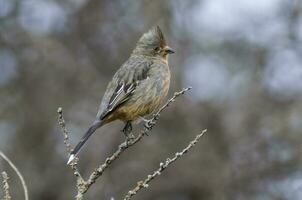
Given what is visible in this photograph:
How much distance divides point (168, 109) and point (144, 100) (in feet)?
14.8

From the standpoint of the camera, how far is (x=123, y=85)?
7.82 metres

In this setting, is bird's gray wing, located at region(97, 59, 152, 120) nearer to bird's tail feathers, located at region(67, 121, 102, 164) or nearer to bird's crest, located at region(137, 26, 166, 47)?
bird's tail feathers, located at region(67, 121, 102, 164)

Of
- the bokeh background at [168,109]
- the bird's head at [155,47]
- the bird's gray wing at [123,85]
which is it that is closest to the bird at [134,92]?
the bird's gray wing at [123,85]

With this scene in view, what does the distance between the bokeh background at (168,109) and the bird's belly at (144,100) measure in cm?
334

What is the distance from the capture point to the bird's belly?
302 inches

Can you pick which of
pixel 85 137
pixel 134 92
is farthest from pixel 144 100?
pixel 85 137

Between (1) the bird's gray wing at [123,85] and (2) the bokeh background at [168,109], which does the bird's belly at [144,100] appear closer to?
(1) the bird's gray wing at [123,85]

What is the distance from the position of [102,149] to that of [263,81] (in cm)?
301

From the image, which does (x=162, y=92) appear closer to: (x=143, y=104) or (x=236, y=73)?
(x=143, y=104)

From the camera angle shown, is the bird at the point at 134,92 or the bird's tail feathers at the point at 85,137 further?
the bird at the point at 134,92

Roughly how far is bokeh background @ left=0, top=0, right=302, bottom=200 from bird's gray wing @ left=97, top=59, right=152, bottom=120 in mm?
3220

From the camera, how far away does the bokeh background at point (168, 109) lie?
463 inches

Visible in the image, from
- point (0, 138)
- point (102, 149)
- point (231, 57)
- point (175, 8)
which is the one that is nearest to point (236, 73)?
point (231, 57)

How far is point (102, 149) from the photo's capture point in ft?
37.2
